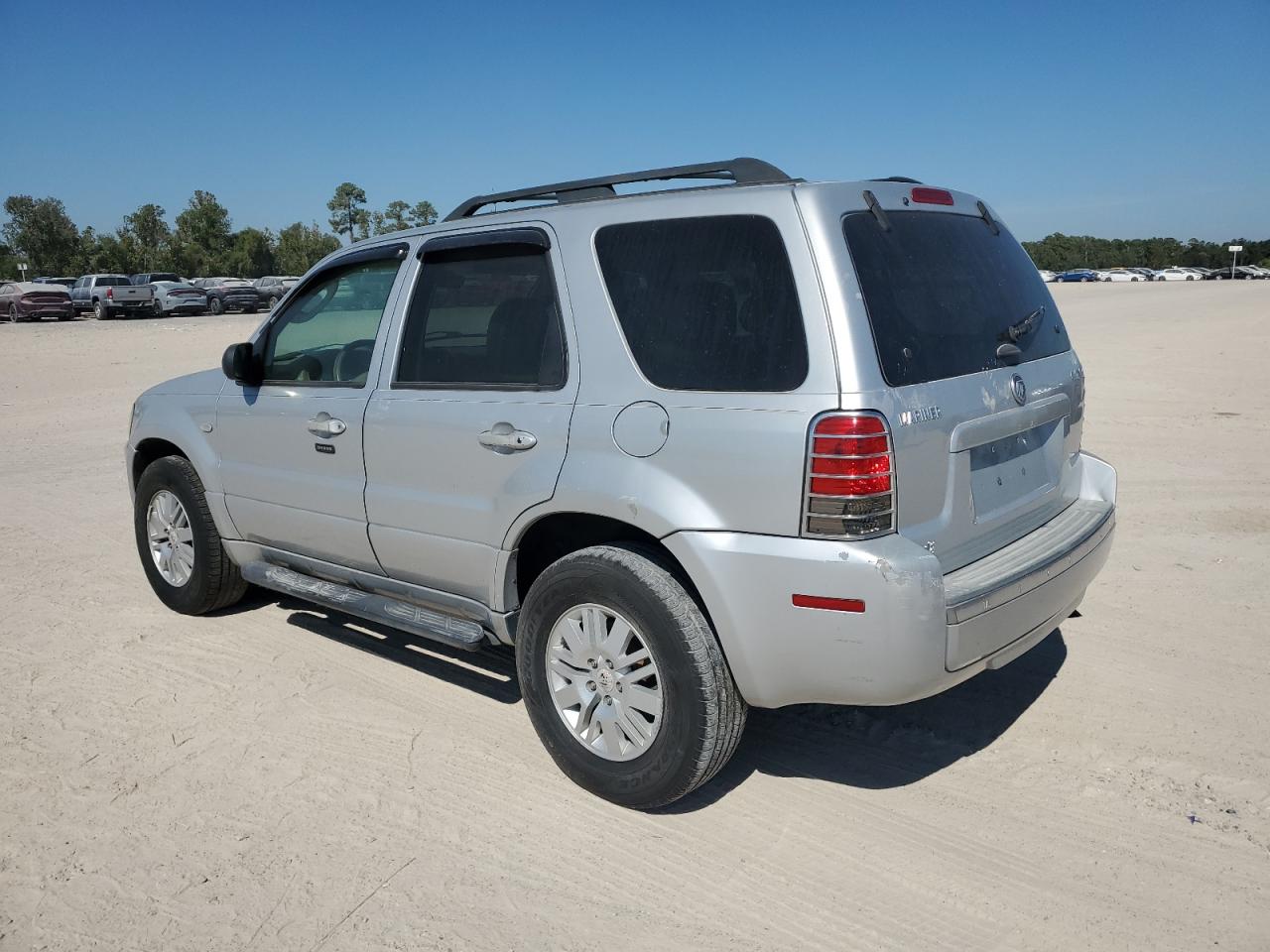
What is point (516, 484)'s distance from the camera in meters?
3.64

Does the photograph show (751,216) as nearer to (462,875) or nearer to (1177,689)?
(462,875)

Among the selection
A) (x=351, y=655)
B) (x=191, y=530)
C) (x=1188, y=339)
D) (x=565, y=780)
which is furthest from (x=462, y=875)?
(x=1188, y=339)

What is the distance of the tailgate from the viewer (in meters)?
3.05

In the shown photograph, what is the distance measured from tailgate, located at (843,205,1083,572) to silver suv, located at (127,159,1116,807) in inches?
0.5

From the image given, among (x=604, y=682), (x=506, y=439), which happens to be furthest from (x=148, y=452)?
(x=604, y=682)

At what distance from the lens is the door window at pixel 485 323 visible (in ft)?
12.2

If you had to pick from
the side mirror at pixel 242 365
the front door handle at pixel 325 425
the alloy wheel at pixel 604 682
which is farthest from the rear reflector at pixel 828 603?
the side mirror at pixel 242 365

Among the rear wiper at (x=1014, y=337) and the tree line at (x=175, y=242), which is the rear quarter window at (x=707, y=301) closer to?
the rear wiper at (x=1014, y=337)

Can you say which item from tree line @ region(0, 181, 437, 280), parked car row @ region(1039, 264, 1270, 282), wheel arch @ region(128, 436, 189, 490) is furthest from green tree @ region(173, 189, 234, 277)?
wheel arch @ region(128, 436, 189, 490)

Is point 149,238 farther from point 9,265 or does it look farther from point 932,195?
point 932,195

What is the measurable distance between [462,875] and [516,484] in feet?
4.26

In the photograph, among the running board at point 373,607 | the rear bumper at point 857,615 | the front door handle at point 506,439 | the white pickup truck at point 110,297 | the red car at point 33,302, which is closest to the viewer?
the rear bumper at point 857,615

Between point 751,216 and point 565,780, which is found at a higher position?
point 751,216

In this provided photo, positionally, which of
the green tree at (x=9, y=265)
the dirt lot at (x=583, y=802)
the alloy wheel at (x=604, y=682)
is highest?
the green tree at (x=9, y=265)
